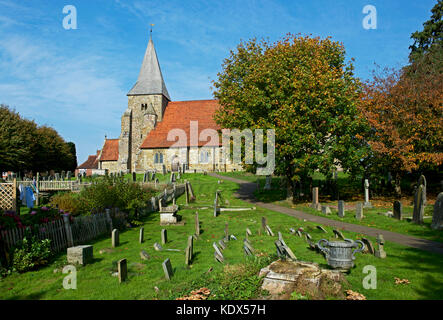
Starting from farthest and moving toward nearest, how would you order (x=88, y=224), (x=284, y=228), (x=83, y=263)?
1. (x=284, y=228)
2. (x=88, y=224)
3. (x=83, y=263)

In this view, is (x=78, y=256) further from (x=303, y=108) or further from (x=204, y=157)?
(x=204, y=157)

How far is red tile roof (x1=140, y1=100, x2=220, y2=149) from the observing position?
5044cm

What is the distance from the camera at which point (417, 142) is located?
69.9 feet

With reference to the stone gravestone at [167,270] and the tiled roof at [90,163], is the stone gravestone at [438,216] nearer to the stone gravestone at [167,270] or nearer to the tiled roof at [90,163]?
the stone gravestone at [167,270]

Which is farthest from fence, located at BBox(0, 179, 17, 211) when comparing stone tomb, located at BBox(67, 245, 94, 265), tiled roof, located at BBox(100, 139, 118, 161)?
tiled roof, located at BBox(100, 139, 118, 161)

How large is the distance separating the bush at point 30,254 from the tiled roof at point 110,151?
5234 centimetres

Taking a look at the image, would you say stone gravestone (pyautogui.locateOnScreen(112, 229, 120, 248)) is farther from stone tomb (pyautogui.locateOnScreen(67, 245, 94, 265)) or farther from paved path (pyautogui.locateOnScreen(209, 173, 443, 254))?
paved path (pyautogui.locateOnScreen(209, 173, 443, 254))

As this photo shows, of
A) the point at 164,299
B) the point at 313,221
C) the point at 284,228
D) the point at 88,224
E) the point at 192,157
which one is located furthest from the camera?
the point at 192,157

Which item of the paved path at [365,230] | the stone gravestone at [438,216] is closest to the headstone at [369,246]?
the paved path at [365,230]

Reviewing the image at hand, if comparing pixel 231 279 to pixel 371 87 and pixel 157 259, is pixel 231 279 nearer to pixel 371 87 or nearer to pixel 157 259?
pixel 157 259

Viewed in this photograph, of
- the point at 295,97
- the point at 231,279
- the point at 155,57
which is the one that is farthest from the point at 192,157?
the point at 231,279

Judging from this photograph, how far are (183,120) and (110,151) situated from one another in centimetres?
1883

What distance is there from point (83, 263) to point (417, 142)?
864 inches

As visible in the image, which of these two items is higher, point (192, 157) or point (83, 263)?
point (192, 157)
